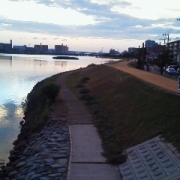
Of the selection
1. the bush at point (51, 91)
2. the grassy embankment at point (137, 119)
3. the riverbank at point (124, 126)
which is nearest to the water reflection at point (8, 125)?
the riverbank at point (124, 126)

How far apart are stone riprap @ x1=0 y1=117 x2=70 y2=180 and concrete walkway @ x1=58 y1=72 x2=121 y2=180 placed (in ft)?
0.85

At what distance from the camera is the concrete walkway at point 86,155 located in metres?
10.1

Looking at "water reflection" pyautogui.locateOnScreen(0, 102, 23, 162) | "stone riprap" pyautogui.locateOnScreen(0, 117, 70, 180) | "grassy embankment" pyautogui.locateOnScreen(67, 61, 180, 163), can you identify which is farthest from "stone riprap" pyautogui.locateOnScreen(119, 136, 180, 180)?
"water reflection" pyautogui.locateOnScreen(0, 102, 23, 162)

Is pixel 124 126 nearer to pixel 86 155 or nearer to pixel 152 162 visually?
pixel 86 155

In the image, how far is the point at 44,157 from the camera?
1227 cm

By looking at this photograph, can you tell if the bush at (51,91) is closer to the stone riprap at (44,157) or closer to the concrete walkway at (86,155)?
the concrete walkway at (86,155)

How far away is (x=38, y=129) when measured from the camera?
1823 cm

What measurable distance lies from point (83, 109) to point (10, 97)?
47.8 ft

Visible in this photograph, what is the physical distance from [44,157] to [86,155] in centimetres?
149

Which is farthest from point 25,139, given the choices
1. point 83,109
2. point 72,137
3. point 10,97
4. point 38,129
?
point 10,97

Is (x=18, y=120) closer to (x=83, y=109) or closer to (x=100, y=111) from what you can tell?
(x=83, y=109)

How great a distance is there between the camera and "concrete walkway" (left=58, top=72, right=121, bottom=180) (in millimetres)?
10062

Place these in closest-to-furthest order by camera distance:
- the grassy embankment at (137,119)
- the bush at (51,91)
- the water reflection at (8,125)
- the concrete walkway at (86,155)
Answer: the concrete walkway at (86,155) → the grassy embankment at (137,119) → the water reflection at (8,125) → the bush at (51,91)

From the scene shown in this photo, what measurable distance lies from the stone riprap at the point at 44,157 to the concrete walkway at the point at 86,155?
0.26 metres
